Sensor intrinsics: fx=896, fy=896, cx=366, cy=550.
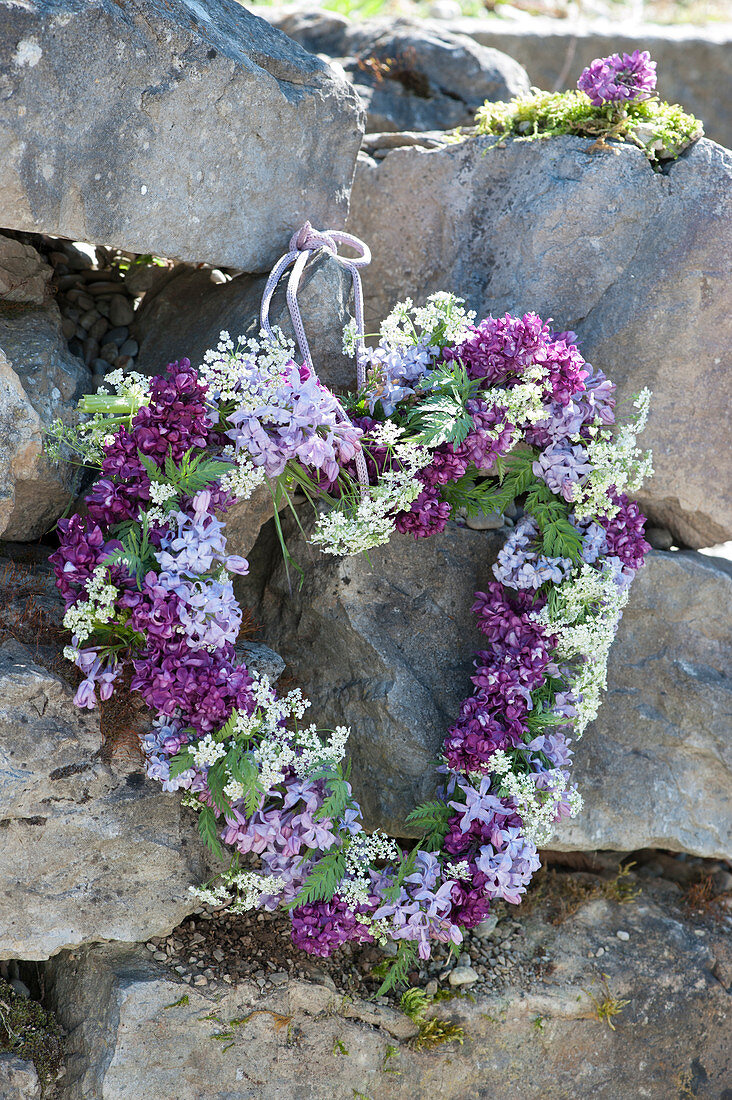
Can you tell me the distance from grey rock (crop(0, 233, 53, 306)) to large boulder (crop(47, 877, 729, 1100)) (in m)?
2.65

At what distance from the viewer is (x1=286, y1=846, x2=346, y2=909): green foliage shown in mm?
3162

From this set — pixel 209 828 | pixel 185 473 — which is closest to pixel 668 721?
pixel 209 828

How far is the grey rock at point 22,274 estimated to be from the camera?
3.63 m

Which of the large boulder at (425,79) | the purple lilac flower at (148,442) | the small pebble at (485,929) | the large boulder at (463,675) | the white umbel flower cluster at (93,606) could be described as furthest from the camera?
the large boulder at (425,79)

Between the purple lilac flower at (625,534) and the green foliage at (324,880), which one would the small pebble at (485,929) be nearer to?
the green foliage at (324,880)

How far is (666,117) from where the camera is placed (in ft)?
13.3

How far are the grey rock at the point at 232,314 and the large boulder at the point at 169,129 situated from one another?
→ 215 mm

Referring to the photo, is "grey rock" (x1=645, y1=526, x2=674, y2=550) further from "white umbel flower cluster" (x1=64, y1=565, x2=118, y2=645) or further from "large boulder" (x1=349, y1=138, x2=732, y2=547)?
"white umbel flower cluster" (x1=64, y1=565, x2=118, y2=645)

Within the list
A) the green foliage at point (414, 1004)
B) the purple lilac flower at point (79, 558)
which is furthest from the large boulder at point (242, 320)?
the green foliage at point (414, 1004)

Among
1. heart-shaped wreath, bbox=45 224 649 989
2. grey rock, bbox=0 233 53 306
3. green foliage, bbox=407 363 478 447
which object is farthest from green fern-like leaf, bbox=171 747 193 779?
grey rock, bbox=0 233 53 306

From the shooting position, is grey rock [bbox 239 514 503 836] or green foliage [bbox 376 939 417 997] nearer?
green foliage [bbox 376 939 417 997]

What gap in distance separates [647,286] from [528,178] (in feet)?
2.40

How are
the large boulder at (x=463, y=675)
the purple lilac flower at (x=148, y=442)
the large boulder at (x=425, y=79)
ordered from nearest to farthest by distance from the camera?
1. the purple lilac flower at (x=148, y=442)
2. the large boulder at (x=463, y=675)
3. the large boulder at (x=425, y=79)

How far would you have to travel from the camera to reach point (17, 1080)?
316cm
